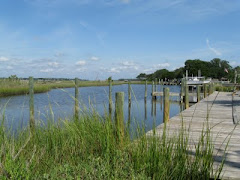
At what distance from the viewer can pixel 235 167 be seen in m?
3.17

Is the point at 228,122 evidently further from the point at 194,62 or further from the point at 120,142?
the point at 194,62

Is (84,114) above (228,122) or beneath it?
above

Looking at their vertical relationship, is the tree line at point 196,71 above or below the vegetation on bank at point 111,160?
above

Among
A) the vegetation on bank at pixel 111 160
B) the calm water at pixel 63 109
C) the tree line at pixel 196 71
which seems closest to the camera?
the vegetation on bank at pixel 111 160

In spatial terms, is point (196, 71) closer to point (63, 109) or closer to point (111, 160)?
point (63, 109)

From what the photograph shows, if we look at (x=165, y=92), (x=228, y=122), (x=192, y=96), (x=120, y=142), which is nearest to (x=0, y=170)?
(x=120, y=142)

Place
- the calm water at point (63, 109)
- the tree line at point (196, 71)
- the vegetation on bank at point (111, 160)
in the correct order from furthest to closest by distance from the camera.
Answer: the tree line at point (196, 71) → the calm water at point (63, 109) → the vegetation on bank at point (111, 160)

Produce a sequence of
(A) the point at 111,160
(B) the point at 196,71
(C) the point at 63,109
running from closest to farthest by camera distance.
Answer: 1. (A) the point at 111,160
2. (C) the point at 63,109
3. (B) the point at 196,71

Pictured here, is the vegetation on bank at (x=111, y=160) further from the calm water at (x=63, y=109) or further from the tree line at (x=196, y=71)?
the tree line at (x=196, y=71)

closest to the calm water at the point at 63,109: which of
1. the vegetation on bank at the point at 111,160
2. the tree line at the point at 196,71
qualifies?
the vegetation on bank at the point at 111,160

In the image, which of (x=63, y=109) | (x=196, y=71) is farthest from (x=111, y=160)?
(x=196, y=71)

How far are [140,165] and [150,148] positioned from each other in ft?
0.79

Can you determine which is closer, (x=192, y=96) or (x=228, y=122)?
(x=228, y=122)

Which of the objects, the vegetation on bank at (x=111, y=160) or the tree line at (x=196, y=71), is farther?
the tree line at (x=196, y=71)
